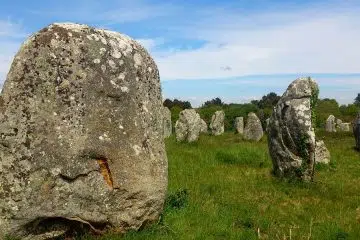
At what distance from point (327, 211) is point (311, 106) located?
477cm

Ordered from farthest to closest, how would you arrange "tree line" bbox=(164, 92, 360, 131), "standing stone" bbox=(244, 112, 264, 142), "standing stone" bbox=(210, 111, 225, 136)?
"tree line" bbox=(164, 92, 360, 131) < "standing stone" bbox=(210, 111, 225, 136) < "standing stone" bbox=(244, 112, 264, 142)

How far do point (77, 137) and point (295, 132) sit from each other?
826 centimetres

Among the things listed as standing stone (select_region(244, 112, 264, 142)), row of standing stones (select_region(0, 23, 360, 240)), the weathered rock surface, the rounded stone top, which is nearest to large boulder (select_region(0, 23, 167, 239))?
row of standing stones (select_region(0, 23, 360, 240))

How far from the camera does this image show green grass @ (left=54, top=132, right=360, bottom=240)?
29.0 ft

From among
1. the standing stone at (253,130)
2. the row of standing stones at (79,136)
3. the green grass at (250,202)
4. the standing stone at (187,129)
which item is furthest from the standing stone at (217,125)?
the row of standing stones at (79,136)

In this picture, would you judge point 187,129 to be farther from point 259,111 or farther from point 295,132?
point 259,111

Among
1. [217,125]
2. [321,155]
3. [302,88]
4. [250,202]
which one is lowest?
[250,202]

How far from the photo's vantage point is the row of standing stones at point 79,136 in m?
7.43

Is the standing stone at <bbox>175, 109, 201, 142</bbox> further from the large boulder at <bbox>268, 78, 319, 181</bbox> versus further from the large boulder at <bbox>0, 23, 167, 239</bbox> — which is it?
the large boulder at <bbox>0, 23, 167, 239</bbox>

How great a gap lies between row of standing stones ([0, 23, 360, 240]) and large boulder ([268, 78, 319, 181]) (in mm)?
6718

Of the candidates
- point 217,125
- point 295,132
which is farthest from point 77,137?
point 217,125

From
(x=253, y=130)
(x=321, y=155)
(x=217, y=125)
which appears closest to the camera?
(x=321, y=155)

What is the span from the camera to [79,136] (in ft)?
25.4

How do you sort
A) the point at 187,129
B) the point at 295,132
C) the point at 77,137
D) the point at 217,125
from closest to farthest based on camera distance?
the point at 77,137 < the point at 295,132 < the point at 187,129 < the point at 217,125
